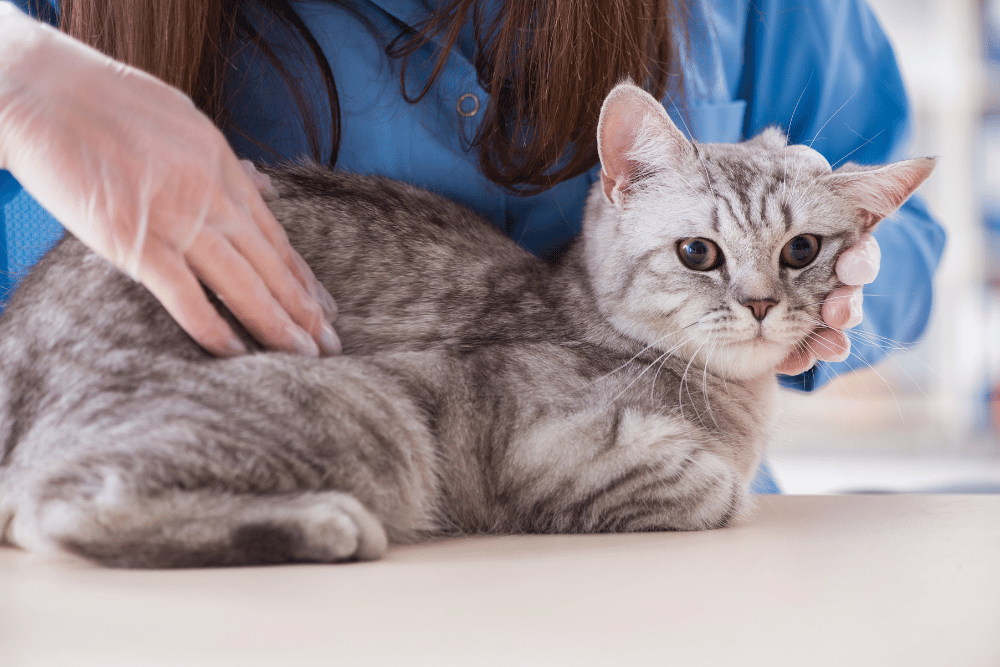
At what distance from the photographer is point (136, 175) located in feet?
3.15

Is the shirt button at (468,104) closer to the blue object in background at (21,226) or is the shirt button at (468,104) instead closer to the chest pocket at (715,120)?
the chest pocket at (715,120)

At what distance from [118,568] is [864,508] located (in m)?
1.05

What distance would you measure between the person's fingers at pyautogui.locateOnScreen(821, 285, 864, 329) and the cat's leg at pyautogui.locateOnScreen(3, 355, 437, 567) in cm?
67

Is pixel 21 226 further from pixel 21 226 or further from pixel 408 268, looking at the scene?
Result: pixel 408 268

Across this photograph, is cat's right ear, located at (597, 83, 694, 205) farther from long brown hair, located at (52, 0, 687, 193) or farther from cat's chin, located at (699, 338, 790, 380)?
cat's chin, located at (699, 338, 790, 380)

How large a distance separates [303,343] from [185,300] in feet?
0.54

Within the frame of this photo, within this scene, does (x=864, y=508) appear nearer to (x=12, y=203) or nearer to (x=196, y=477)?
(x=196, y=477)

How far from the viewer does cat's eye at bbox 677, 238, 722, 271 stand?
126 centimetres

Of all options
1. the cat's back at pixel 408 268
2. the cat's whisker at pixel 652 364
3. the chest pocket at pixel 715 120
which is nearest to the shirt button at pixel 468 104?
the cat's back at pixel 408 268

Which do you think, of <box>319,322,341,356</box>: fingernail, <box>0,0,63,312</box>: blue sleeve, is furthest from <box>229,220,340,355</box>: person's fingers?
<box>0,0,63,312</box>: blue sleeve

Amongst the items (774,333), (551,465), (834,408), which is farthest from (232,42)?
(834,408)

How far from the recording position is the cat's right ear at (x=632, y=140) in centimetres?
124

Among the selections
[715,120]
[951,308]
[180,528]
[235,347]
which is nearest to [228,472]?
[180,528]

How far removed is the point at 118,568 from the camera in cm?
85
